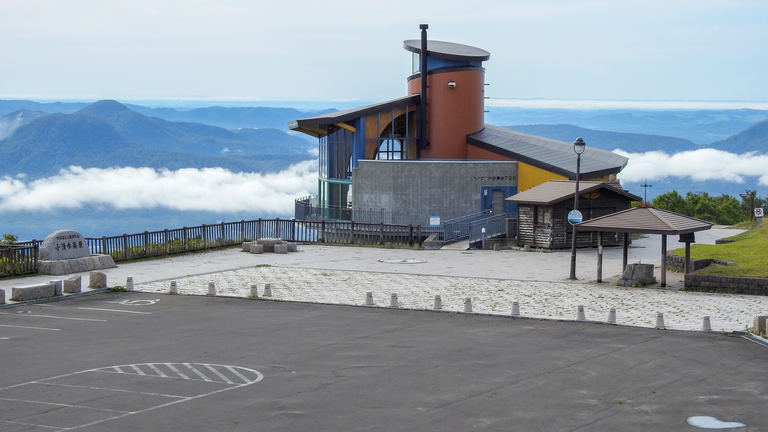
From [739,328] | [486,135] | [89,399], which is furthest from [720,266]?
[486,135]

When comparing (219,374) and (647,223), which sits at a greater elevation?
(647,223)

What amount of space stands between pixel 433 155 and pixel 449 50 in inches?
275

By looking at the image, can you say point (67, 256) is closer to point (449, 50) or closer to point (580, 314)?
point (580, 314)

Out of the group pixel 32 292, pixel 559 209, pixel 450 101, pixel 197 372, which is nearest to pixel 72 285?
pixel 32 292

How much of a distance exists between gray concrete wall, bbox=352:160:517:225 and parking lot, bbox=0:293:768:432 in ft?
75.7

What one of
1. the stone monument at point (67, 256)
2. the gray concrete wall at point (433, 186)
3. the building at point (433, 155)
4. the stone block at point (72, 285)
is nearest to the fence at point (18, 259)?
the stone monument at point (67, 256)

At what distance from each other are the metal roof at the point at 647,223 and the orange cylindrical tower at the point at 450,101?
84.5 feet

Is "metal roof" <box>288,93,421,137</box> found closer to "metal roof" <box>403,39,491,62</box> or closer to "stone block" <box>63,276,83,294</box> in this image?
"metal roof" <box>403,39,491,62</box>

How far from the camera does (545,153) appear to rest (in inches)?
2012

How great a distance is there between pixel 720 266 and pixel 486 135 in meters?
26.9

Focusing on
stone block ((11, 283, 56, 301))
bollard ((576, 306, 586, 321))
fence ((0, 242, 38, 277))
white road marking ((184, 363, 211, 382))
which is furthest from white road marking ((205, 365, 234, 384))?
fence ((0, 242, 38, 277))

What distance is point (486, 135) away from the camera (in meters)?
56.2

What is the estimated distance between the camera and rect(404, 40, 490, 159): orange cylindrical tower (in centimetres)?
5581

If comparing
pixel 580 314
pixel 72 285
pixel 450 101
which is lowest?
pixel 580 314
